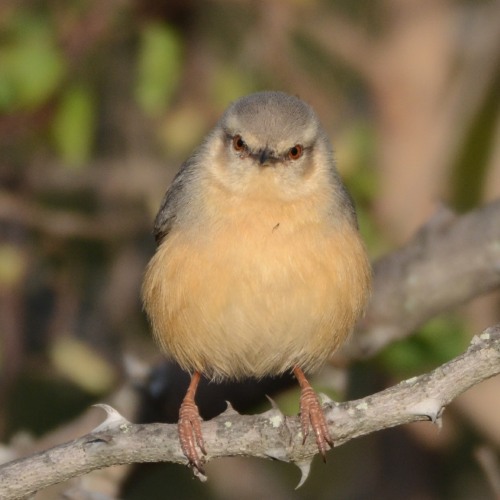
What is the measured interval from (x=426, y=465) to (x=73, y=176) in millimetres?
3214

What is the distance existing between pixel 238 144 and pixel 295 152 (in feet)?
0.90

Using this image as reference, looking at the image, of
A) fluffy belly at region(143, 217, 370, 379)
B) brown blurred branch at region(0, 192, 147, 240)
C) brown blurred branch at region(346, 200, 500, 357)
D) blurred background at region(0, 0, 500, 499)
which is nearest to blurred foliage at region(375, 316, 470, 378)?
blurred background at region(0, 0, 500, 499)

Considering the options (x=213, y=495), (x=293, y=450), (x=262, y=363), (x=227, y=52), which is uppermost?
(x=227, y=52)

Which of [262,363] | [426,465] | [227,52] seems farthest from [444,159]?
[262,363]

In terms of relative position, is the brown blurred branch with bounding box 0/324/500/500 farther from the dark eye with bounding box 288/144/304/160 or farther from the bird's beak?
the dark eye with bounding box 288/144/304/160

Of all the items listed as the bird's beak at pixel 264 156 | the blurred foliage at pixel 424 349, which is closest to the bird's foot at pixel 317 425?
the bird's beak at pixel 264 156

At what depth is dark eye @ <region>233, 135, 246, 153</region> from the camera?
495 centimetres

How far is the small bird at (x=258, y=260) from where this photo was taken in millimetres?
4570

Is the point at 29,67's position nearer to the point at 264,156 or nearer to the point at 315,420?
the point at 264,156

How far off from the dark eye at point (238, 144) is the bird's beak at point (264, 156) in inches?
4.2

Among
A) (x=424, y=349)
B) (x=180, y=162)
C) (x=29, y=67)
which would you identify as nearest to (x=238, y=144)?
(x=29, y=67)

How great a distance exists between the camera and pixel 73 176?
22.2 ft

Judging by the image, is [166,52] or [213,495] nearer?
[166,52]

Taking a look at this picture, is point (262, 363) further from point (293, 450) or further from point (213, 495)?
point (213, 495)
